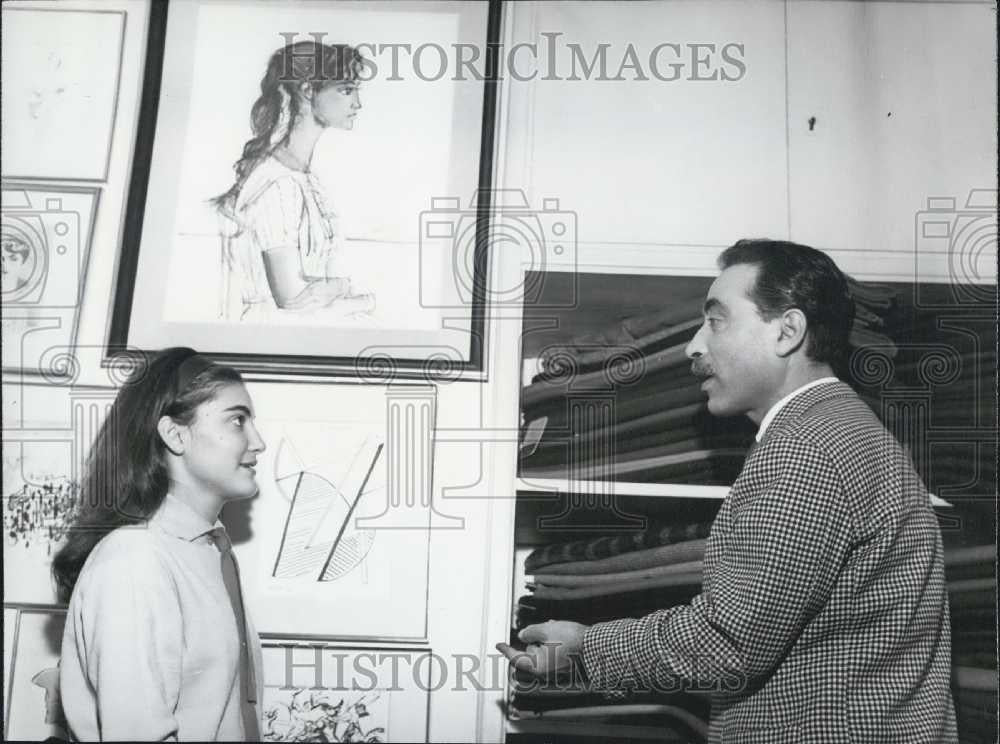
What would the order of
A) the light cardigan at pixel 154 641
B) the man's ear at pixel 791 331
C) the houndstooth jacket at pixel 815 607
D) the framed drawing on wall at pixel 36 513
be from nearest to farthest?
the houndstooth jacket at pixel 815 607 < the light cardigan at pixel 154 641 < the man's ear at pixel 791 331 < the framed drawing on wall at pixel 36 513

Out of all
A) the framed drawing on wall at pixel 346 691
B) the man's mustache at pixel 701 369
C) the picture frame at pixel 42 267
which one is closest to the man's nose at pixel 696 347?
the man's mustache at pixel 701 369

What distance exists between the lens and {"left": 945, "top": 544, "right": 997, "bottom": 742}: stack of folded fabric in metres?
1.83

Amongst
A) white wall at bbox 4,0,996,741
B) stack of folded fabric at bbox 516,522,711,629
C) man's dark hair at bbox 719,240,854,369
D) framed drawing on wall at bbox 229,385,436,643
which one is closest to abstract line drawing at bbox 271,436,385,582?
framed drawing on wall at bbox 229,385,436,643

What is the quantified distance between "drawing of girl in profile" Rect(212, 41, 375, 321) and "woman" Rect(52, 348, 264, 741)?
0.19 m

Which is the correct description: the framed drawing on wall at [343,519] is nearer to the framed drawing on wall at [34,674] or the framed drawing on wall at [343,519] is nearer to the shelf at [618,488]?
the shelf at [618,488]

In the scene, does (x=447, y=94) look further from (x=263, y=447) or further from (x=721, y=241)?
(x=263, y=447)

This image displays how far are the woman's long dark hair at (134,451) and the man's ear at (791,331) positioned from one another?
3.44ft

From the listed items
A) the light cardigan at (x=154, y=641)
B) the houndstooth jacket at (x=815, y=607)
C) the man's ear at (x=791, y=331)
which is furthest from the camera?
the man's ear at (x=791, y=331)

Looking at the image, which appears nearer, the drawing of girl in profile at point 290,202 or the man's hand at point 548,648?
the man's hand at point 548,648

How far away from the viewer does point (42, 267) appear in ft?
6.20

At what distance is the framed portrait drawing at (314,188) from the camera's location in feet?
6.11

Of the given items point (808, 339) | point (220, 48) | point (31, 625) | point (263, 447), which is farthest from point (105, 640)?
point (808, 339)

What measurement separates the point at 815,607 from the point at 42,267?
5.29 feet

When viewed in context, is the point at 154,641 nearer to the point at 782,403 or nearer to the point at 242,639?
the point at 242,639
